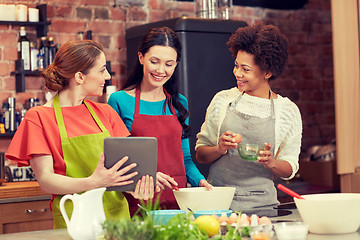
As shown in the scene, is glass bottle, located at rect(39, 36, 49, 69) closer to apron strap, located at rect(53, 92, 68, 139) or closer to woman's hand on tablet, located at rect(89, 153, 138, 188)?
apron strap, located at rect(53, 92, 68, 139)

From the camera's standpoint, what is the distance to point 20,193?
11.5 ft

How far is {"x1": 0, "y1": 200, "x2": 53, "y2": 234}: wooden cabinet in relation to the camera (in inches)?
136

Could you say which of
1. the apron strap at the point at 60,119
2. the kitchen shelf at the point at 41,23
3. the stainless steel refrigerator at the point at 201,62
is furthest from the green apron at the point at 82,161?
the kitchen shelf at the point at 41,23

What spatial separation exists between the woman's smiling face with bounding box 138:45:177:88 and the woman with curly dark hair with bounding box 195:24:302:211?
1.00 feet

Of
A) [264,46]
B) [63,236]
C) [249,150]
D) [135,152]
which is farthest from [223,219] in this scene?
[264,46]

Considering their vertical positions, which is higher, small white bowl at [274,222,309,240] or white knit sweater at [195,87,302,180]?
white knit sweater at [195,87,302,180]

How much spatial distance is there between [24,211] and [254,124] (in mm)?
1647

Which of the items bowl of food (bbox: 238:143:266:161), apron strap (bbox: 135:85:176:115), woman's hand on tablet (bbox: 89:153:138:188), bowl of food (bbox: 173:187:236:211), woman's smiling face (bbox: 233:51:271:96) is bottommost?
bowl of food (bbox: 173:187:236:211)

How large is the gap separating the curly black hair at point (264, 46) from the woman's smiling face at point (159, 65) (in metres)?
0.33

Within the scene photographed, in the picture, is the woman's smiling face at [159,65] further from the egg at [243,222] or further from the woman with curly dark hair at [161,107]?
the egg at [243,222]

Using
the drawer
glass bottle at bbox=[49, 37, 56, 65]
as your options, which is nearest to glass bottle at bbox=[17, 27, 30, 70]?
glass bottle at bbox=[49, 37, 56, 65]

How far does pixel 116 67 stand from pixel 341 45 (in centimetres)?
162

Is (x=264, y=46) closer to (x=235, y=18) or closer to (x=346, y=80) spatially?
(x=346, y=80)

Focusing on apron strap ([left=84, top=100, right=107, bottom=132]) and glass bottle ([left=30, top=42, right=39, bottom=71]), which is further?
glass bottle ([left=30, top=42, right=39, bottom=71])
